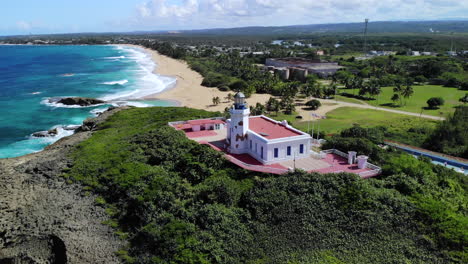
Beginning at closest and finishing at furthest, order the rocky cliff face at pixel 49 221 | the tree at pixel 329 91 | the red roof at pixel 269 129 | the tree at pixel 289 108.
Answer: the rocky cliff face at pixel 49 221 < the red roof at pixel 269 129 < the tree at pixel 289 108 < the tree at pixel 329 91

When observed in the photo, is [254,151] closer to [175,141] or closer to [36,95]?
[175,141]

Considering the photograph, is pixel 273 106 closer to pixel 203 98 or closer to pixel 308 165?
pixel 203 98

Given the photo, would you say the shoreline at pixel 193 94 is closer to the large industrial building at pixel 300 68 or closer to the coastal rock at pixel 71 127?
the coastal rock at pixel 71 127

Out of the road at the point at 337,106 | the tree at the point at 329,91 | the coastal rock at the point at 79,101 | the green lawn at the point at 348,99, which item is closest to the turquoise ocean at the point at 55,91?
the coastal rock at the point at 79,101

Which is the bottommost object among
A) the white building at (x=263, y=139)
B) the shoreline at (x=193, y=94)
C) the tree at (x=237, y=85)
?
the shoreline at (x=193, y=94)

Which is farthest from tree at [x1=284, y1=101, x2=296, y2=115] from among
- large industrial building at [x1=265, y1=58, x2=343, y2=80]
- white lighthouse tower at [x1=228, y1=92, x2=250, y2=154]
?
large industrial building at [x1=265, y1=58, x2=343, y2=80]

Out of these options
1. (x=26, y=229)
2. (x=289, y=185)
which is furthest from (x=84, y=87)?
(x=289, y=185)
